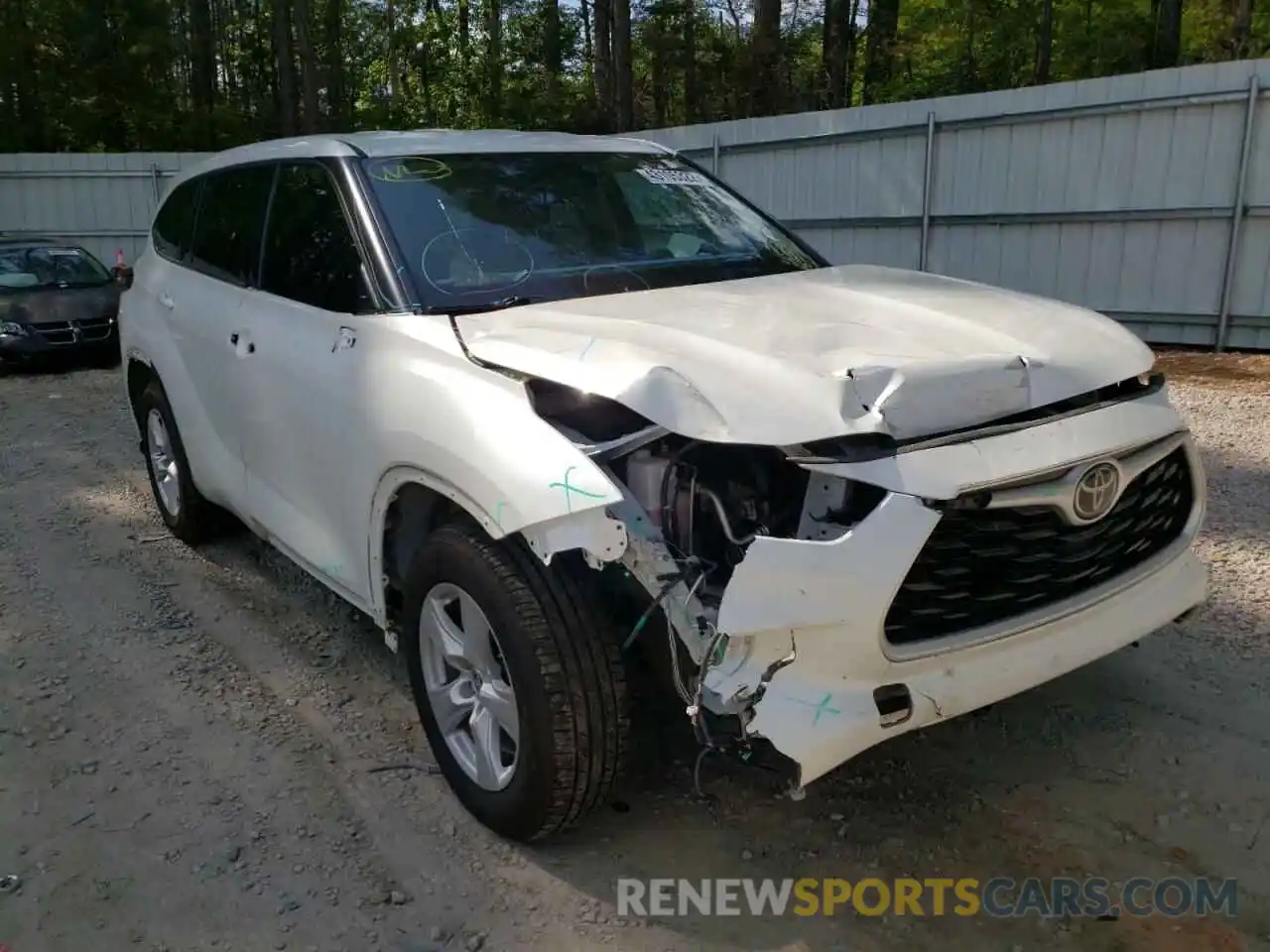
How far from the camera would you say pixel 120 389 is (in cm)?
1010

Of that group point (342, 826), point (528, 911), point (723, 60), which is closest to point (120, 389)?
point (342, 826)

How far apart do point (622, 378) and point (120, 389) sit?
29.6 ft

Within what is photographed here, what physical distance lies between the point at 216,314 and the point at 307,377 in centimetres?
107

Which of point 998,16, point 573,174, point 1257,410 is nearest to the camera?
point 573,174

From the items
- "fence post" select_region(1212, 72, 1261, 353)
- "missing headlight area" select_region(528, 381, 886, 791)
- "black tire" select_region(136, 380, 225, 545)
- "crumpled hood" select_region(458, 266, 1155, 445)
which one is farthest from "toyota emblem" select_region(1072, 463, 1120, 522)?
"fence post" select_region(1212, 72, 1261, 353)

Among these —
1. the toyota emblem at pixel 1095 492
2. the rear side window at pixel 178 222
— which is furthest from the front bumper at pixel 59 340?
the toyota emblem at pixel 1095 492

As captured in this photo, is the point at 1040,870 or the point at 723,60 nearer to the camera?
the point at 1040,870

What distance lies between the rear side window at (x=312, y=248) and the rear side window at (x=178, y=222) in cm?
110

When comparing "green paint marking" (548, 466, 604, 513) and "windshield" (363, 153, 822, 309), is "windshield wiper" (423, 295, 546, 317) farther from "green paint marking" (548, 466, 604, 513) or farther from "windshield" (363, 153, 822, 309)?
"green paint marking" (548, 466, 604, 513)

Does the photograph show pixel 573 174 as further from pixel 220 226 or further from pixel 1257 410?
pixel 1257 410

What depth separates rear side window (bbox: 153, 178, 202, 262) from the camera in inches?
197

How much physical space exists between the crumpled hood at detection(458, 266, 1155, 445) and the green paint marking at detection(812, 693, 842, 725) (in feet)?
1.89

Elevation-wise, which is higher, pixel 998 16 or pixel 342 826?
pixel 998 16

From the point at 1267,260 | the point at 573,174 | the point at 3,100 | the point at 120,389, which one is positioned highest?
the point at 3,100
